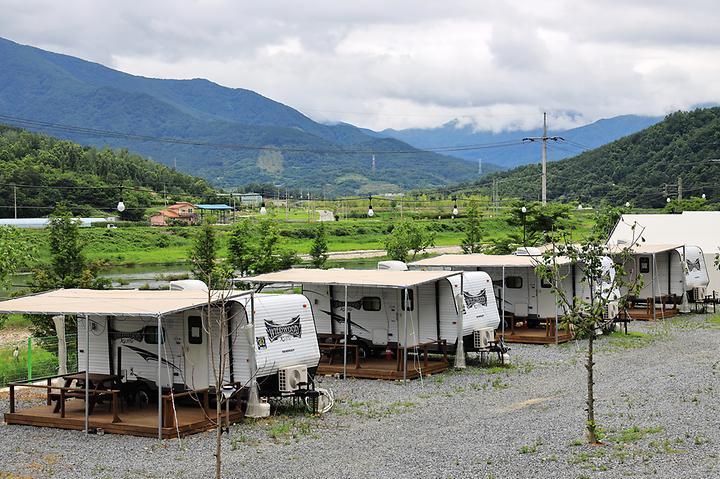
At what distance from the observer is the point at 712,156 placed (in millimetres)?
80062

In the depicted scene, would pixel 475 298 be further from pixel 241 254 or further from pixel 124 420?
pixel 241 254

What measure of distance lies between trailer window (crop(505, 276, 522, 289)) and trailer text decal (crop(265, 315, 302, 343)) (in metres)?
11.4

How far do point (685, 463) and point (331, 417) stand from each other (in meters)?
6.03

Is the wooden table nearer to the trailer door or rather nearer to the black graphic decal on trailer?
the trailer door

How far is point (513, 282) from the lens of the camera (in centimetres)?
2627

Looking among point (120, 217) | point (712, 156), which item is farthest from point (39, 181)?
point (712, 156)

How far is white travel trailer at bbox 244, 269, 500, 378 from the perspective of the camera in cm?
2028

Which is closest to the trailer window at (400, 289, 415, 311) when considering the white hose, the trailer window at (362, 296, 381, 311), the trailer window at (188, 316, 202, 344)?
the trailer window at (362, 296, 381, 311)

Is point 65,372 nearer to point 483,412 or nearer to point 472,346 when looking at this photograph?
point 483,412

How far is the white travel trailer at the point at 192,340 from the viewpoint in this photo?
1512 centimetres

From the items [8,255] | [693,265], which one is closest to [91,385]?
[8,255]

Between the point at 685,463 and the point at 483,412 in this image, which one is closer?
the point at 685,463

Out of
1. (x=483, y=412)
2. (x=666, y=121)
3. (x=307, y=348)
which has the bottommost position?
(x=483, y=412)

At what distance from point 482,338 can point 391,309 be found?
2346mm
